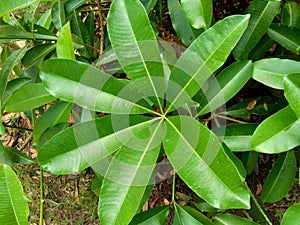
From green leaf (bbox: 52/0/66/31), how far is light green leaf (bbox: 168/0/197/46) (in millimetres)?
295

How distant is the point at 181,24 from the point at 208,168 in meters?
0.50

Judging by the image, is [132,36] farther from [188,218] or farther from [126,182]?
[188,218]

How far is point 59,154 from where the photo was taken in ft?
2.71

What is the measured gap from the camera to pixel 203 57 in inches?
31.5

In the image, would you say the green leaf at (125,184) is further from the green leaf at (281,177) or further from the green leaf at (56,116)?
the green leaf at (281,177)

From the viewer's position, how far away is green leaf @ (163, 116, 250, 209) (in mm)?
725

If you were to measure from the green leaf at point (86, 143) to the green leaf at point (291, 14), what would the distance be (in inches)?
20.4

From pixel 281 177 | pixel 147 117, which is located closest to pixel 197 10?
pixel 147 117

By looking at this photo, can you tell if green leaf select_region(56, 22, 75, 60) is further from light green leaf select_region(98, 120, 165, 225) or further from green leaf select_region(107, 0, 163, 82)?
light green leaf select_region(98, 120, 165, 225)

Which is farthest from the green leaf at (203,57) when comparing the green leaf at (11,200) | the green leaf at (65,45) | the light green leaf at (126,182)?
the green leaf at (11,200)

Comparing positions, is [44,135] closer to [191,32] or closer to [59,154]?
[59,154]

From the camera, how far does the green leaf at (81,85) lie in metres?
0.81

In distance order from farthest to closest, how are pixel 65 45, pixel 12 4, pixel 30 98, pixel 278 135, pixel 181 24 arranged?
pixel 181 24 < pixel 30 98 < pixel 65 45 < pixel 278 135 < pixel 12 4

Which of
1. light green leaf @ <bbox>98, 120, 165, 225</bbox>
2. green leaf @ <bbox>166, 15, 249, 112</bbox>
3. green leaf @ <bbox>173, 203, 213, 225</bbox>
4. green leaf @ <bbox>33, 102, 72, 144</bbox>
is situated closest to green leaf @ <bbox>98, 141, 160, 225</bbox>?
light green leaf @ <bbox>98, 120, 165, 225</bbox>
